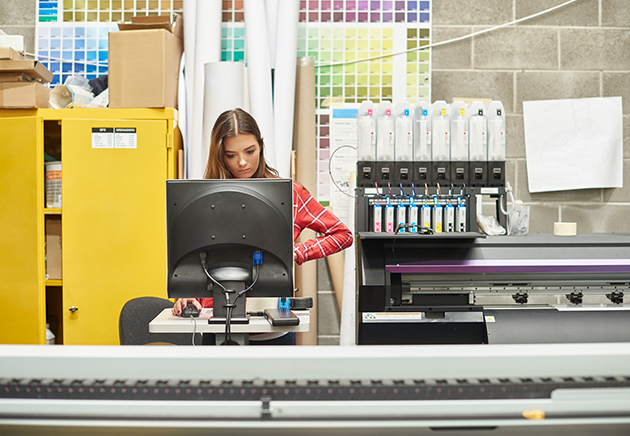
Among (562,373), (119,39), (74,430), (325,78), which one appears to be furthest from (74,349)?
(325,78)

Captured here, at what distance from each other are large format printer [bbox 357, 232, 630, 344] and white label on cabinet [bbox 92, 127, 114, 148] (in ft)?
5.11

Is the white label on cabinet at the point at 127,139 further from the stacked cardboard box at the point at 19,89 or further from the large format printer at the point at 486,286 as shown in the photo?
the large format printer at the point at 486,286

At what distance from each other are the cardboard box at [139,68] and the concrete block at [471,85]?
1754mm

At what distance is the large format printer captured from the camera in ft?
7.19

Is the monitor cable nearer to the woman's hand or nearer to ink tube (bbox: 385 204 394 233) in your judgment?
the woman's hand

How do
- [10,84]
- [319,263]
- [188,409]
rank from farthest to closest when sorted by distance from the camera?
[319,263] → [10,84] → [188,409]

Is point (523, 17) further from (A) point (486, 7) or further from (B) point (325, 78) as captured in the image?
(B) point (325, 78)

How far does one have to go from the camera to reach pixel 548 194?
343 centimetres

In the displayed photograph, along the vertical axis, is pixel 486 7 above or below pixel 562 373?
above

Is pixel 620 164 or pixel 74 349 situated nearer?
pixel 74 349

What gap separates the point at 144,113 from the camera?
2889mm

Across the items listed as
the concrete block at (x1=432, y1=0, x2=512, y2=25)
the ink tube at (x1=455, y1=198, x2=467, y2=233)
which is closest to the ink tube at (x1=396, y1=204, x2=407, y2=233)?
the ink tube at (x1=455, y1=198, x2=467, y2=233)

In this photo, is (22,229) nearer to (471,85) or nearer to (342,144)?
(342,144)

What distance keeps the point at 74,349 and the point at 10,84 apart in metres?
2.87
